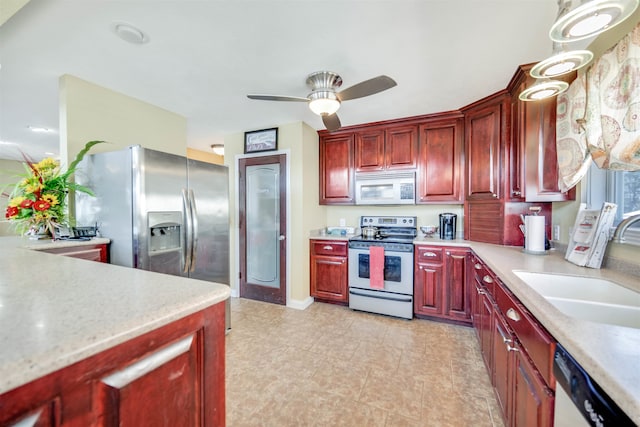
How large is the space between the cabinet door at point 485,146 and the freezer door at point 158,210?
2.96m

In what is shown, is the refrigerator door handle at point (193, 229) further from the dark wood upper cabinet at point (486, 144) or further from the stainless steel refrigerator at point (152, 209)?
the dark wood upper cabinet at point (486, 144)

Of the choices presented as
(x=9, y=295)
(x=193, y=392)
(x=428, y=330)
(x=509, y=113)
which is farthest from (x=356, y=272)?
(x=9, y=295)

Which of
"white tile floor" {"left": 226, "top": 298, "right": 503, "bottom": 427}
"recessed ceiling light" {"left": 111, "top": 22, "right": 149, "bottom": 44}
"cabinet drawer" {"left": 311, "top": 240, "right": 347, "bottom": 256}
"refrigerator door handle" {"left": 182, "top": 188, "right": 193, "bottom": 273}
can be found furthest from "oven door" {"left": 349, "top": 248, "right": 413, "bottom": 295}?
"recessed ceiling light" {"left": 111, "top": 22, "right": 149, "bottom": 44}

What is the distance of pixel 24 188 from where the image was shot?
1.88 meters

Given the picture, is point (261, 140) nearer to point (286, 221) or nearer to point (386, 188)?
point (286, 221)

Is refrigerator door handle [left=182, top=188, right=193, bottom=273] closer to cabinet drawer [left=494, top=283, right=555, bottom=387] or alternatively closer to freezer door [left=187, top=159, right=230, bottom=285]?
freezer door [left=187, top=159, right=230, bottom=285]

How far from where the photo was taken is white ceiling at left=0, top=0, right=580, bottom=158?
1.48 m

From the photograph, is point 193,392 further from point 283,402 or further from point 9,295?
point 283,402

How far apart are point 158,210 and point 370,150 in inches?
100

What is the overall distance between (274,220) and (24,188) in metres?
2.26

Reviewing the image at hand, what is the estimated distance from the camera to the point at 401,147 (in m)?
3.24

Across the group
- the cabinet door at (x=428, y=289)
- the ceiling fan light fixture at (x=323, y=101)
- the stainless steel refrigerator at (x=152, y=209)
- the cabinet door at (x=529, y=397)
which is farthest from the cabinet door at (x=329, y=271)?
the cabinet door at (x=529, y=397)

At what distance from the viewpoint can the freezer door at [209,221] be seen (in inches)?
94.7

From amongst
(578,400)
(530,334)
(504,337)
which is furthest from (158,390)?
(504,337)
